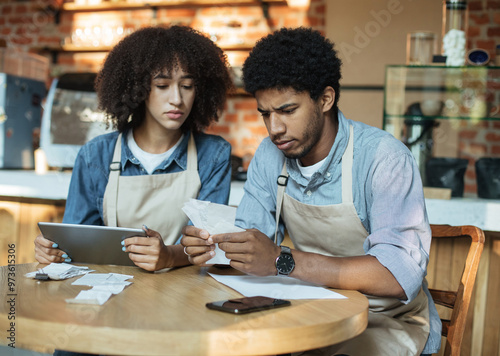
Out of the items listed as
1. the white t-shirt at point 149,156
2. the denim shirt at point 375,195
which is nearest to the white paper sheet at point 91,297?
the denim shirt at point 375,195

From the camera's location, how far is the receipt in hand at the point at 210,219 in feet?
4.37

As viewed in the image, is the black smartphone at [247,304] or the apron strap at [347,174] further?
the apron strap at [347,174]

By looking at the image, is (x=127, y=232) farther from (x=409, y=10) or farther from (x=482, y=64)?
(x=409, y=10)

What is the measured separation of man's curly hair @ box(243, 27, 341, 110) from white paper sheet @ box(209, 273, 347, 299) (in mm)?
525

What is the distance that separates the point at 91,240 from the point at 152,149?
0.58 m

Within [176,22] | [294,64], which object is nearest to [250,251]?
[294,64]

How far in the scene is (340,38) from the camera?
4.23m

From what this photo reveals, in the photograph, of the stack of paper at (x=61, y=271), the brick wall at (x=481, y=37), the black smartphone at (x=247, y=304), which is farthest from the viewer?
the brick wall at (x=481, y=37)

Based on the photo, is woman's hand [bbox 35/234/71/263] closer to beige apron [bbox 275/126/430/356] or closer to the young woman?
the young woman

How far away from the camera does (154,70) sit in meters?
1.85

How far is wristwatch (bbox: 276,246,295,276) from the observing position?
1.22 m

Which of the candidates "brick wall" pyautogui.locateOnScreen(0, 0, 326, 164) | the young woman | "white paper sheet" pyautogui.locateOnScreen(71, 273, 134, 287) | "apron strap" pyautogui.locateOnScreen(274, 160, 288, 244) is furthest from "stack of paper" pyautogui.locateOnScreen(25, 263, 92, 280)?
"brick wall" pyautogui.locateOnScreen(0, 0, 326, 164)

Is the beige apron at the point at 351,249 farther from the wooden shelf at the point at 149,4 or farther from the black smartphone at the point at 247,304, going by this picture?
the wooden shelf at the point at 149,4

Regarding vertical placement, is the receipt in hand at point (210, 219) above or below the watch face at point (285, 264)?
above
